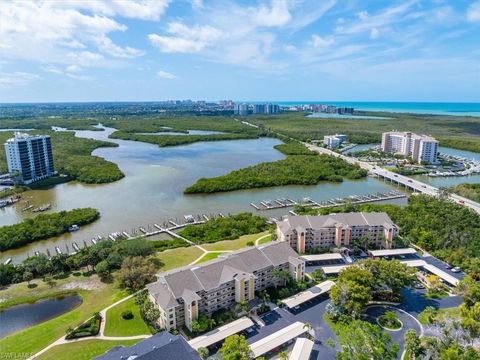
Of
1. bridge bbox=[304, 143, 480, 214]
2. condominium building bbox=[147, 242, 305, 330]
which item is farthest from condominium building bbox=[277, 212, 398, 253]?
bridge bbox=[304, 143, 480, 214]

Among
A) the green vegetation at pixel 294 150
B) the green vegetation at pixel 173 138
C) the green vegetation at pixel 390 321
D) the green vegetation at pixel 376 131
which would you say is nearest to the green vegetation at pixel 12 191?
the green vegetation at pixel 173 138

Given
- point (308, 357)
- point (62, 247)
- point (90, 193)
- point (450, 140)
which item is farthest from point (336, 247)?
point (450, 140)

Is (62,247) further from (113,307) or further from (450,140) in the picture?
(450,140)

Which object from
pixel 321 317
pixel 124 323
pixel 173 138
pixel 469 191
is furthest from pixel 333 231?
pixel 173 138

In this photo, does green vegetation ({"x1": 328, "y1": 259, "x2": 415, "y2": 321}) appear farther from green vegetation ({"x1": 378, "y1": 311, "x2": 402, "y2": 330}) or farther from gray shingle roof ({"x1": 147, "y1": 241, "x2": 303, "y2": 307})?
gray shingle roof ({"x1": 147, "y1": 241, "x2": 303, "y2": 307})

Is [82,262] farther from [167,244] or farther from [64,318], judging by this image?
[167,244]

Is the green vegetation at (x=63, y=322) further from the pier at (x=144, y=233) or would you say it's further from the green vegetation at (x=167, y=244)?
the pier at (x=144, y=233)
